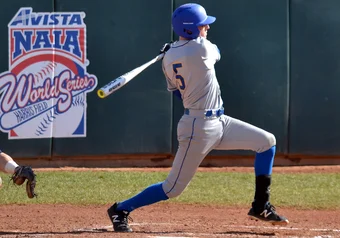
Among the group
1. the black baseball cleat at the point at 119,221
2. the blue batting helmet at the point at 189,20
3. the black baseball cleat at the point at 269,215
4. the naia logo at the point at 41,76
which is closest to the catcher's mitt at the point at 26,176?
the black baseball cleat at the point at 119,221

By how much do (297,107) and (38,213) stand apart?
174 inches

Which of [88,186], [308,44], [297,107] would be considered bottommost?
[88,186]

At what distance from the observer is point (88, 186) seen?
368 inches

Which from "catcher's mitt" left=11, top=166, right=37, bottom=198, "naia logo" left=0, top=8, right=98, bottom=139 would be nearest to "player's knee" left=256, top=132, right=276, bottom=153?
"catcher's mitt" left=11, top=166, right=37, bottom=198

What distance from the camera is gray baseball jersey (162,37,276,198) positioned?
6332mm

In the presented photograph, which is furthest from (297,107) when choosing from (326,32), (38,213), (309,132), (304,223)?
(38,213)

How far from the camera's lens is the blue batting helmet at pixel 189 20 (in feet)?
20.8

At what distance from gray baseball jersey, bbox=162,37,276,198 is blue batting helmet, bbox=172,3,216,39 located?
0.23 ft

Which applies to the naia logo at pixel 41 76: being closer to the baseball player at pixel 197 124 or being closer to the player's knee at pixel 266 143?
the baseball player at pixel 197 124

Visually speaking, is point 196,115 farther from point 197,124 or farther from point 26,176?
point 26,176

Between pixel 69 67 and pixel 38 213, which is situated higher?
pixel 69 67

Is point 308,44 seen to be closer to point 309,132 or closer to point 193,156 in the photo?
point 309,132

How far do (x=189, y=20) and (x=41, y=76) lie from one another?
181 inches

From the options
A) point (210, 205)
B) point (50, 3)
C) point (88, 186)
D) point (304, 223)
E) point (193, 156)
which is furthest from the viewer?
point (50, 3)
